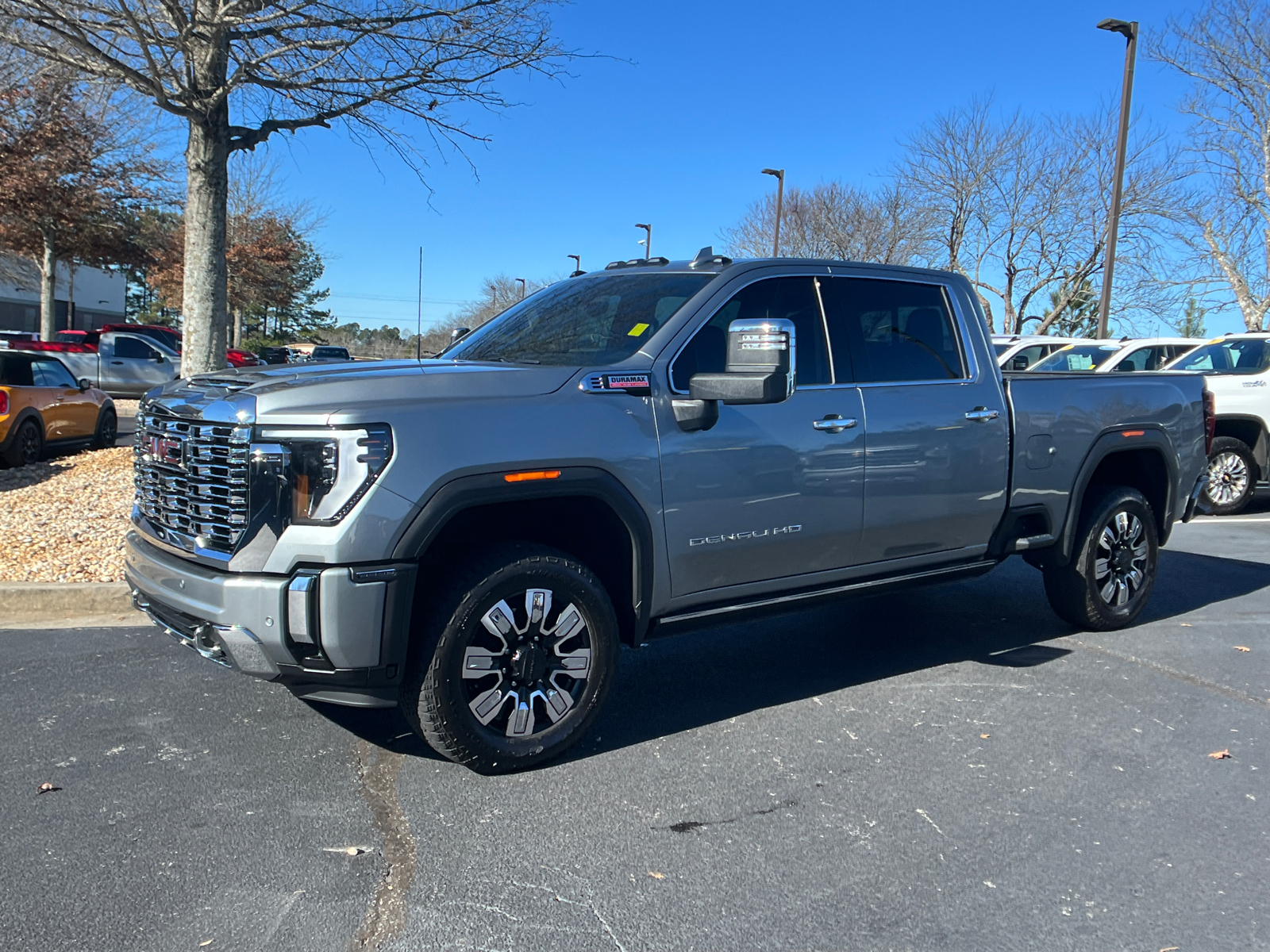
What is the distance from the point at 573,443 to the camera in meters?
3.87

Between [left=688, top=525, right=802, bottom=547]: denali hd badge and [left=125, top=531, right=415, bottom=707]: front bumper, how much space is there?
4.11 ft

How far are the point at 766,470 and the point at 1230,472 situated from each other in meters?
9.32

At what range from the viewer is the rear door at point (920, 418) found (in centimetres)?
488

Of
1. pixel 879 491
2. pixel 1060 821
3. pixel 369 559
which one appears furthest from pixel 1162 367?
pixel 369 559

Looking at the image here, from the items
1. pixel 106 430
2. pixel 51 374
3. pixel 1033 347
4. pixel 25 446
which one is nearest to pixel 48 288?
pixel 106 430

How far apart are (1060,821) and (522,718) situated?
1.98 metres

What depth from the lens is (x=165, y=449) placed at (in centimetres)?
392

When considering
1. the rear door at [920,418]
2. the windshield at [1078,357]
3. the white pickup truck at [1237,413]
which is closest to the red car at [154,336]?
the windshield at [1078,357]

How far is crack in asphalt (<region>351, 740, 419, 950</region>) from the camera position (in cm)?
287

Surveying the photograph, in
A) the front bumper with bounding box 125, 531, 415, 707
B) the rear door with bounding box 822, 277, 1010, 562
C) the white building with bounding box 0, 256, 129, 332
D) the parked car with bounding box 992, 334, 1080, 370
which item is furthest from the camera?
the white building with bounding box 0, 256, 129, 332

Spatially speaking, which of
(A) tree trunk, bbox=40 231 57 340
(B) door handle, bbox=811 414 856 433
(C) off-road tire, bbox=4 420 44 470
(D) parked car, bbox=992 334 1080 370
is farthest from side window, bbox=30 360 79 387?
(A) tree trunk, bbox=40 231 57 340

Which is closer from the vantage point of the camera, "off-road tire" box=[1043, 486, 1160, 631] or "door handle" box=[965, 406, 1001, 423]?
"door handle" box=[965, 406, 1001, 423]

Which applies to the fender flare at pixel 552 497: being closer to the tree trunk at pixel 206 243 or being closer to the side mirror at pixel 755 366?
the side mirror at pixel 755 366

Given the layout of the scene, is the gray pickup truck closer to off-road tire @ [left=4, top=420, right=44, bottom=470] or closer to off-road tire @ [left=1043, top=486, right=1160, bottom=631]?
off-road tire @ [left=1043, top=486, right=1160, bottom=631]
